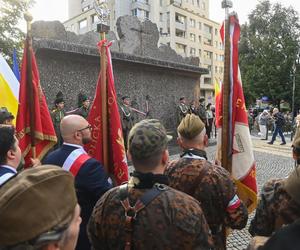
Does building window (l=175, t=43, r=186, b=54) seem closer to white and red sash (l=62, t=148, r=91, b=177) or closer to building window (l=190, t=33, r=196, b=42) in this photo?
building window (l=190, t=33, r=196, b=42)

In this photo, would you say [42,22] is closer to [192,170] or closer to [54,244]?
[192,170]

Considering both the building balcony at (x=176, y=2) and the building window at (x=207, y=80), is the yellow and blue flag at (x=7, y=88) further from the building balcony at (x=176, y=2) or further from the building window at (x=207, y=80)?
the building window at (x=207, y=80)

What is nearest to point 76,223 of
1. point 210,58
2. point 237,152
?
point 237,152

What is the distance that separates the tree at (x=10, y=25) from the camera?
2095 cm

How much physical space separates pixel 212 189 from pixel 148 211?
2.38 feet

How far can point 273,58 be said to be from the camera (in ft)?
123

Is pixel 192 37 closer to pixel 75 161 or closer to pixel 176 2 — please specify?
pixel 176 2

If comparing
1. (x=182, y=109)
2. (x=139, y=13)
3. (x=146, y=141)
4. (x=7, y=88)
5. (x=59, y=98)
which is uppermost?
(x=139, y=13)

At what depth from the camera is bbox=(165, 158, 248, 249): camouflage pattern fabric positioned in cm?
243

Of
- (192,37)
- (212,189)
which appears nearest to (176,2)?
(192,37)

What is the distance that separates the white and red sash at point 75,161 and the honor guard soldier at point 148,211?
919 millimetres

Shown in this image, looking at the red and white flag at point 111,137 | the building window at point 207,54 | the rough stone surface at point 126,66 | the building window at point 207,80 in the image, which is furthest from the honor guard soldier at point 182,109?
the building window at point 207,54

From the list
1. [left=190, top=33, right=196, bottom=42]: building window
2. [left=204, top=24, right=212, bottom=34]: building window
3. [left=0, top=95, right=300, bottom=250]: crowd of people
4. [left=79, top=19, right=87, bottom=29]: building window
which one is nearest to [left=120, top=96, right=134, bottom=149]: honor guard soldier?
[left=0, top=95, right=300, bottom=250]: crowd of people

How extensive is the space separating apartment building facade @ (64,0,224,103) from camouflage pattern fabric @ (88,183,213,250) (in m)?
51.7
